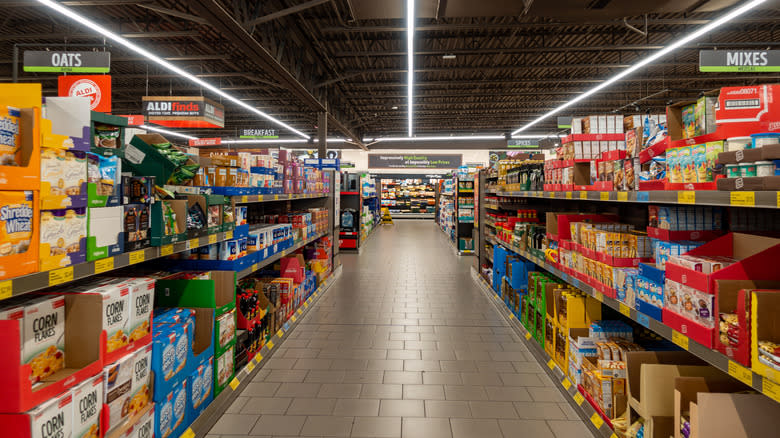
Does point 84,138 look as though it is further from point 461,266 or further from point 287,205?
point 461,266

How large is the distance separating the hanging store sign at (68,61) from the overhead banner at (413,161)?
690 inches

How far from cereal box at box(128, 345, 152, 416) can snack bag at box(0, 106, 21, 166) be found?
3.19ft

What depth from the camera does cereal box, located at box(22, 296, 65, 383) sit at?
55.0 inches

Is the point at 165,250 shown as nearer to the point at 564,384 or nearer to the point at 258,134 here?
the point at 564,384

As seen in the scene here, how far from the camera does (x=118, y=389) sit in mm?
1711

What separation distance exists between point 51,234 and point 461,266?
7915 millimetres

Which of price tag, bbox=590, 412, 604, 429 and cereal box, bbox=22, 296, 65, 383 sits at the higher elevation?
cereal box, bbox=22, 296, 65, 383

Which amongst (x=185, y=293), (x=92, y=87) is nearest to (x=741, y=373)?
(x=185, y=293)

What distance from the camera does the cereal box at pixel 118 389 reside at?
5.42 ft

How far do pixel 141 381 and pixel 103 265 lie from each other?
24.5 inches

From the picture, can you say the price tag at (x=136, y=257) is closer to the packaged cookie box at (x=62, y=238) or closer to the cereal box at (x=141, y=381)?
the packaged cookie box at (x=62, y=238)

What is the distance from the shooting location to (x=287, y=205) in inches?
234

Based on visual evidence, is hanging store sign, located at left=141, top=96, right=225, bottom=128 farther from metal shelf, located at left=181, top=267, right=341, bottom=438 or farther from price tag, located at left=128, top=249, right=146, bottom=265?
price tag, located at left=128, top=249, right=146, bottom=265

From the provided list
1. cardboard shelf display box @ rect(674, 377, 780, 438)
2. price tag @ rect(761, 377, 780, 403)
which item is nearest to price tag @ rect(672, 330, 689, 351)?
cardboard shelf display box @ rect(674, 377, 780, 438)
